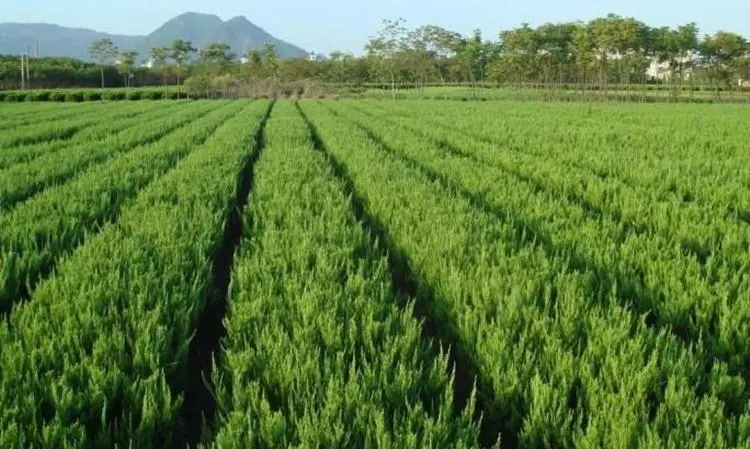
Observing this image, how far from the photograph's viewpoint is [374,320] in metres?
3.03

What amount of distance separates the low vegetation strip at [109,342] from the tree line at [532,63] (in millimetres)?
48015

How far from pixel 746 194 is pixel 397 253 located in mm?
3960

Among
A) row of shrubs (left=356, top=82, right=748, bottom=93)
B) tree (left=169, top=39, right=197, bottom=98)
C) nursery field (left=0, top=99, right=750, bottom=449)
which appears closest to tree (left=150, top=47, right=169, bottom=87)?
tree (left=169, top=39, right=197, bottom=98)

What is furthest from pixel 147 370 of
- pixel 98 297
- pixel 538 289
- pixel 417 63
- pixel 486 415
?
pixel 417 63

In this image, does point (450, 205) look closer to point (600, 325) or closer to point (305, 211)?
point (305, 211)

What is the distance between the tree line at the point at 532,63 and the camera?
57.7m

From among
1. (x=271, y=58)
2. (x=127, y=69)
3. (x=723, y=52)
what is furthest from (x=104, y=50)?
(x=723, y=52)

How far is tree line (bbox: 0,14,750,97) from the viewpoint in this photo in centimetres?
5766

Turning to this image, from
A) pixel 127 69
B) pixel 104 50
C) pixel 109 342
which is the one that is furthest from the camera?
pixel 104 50

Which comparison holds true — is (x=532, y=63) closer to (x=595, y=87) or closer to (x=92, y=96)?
(x=595, y=87)

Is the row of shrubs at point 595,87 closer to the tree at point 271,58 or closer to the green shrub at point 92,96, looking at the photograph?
the tree at point 271,58

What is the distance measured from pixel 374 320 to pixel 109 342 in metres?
1.12

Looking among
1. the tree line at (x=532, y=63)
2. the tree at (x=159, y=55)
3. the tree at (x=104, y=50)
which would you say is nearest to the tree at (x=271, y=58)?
the tree line at (x=532, y=63)

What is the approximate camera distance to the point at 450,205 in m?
5.77
